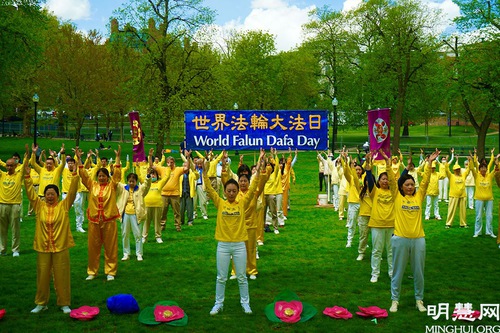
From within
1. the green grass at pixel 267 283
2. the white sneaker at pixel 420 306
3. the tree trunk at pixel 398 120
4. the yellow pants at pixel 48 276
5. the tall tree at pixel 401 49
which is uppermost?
the tall tree at pixel 401 49

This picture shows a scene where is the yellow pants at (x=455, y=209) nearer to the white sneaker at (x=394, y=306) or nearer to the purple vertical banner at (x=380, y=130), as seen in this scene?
the purple vertical banner at (x=380, y=130)

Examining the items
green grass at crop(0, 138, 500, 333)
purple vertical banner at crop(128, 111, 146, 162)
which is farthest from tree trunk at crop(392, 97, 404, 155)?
purple vertical banner at crop(128, 111, 146, 162)

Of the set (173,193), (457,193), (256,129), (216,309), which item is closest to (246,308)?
(216,309)

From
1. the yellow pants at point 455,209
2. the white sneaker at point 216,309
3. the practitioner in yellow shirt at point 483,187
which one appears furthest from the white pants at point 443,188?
the white sneaker at point 216,309

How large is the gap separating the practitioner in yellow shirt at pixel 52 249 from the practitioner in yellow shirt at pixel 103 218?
59.7 inches

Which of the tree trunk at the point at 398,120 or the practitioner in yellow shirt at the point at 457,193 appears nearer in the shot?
the practitioner in yellow shirt at the point at 457,193

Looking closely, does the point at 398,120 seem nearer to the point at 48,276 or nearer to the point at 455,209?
the point at 455,209

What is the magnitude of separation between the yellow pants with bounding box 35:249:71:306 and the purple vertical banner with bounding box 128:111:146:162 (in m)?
5.27

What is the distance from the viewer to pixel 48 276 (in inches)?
368

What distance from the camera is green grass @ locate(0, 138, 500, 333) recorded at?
8766 mm

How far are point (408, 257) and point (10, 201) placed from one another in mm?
9061

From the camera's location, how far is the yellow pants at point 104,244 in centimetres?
1130

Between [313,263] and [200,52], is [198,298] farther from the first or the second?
[200,52]

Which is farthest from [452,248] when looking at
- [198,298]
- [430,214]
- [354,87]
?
[354,87]
